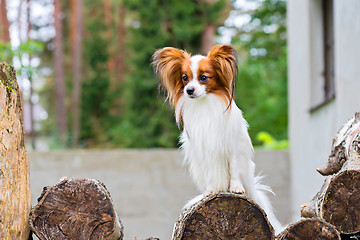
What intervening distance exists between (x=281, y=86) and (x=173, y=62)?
12932 millimetres

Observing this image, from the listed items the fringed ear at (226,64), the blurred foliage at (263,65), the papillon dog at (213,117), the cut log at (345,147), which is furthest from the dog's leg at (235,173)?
the blurred foliage at (263,65)

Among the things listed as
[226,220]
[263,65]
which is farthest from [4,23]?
[226,220]

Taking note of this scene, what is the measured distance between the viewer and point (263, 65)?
16.4 metres

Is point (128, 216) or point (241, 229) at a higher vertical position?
point (241, 229)

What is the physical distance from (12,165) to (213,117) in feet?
3.58

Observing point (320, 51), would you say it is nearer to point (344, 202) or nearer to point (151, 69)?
point (344, 202)

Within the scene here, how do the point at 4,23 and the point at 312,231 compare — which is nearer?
the point at 312,231

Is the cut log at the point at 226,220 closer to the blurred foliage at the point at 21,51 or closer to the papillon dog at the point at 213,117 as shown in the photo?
the papillon dog at the point at 213,117

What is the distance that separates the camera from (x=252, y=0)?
15016 millimetres

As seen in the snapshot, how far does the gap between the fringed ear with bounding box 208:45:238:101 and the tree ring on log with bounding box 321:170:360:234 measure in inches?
28.2

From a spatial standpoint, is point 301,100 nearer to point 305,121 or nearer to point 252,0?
point 305,121

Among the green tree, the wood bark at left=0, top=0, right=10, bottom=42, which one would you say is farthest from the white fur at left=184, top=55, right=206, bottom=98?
the wood bark at left=0, top=0, right=10, bottom=42

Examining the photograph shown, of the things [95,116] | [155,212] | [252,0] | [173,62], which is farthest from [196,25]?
[173,62]

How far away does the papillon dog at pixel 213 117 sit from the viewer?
113 inches
